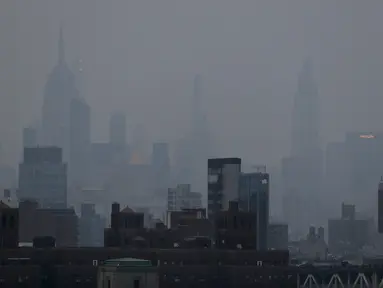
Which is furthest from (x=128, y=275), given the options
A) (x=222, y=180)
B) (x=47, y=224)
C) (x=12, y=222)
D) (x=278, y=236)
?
(x=278, y=236)

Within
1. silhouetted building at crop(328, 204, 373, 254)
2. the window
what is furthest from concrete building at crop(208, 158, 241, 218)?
the window

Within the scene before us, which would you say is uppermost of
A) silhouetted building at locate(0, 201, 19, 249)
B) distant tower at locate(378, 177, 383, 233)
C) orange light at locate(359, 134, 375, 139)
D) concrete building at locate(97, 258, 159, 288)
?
orange light at locate(359, 134, 375, 139)

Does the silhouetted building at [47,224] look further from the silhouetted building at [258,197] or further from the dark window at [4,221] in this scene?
the dark window at [4,221]

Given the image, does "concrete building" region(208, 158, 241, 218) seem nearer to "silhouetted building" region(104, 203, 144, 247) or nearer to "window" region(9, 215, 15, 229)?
"silhouetted building" region(104, 203, 144, 247)

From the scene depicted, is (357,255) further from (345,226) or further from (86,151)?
(86,151)

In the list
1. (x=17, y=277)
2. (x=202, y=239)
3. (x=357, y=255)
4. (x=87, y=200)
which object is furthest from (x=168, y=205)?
(x=17, y=277)

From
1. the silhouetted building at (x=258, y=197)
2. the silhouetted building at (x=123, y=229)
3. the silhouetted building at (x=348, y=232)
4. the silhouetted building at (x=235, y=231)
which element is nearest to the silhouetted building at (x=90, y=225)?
the silhouetted building at (x=258, y=197)
